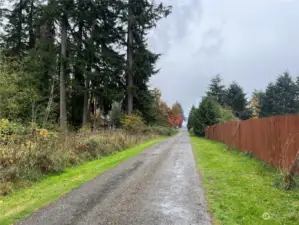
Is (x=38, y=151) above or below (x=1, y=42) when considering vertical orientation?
below

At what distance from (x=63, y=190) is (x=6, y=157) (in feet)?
6.74

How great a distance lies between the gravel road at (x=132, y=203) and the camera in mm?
4922

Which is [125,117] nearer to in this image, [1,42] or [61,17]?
[61,17]

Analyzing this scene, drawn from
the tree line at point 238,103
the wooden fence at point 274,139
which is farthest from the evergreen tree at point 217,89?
the wooden fence at point 274,139

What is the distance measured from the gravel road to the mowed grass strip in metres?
0.30

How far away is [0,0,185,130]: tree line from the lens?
24859mm

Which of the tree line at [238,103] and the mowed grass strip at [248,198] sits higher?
the tree line at [238,103]

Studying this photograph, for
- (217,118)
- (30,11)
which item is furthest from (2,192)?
(217,118)

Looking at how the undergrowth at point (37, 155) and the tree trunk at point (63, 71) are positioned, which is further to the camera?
the tree trunk at point (63, 71)

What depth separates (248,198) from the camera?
6.23m

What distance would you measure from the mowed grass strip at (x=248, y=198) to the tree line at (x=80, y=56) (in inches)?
651

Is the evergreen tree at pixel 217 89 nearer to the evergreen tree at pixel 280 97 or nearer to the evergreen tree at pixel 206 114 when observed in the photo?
the evergreen tree at pixel 280 97

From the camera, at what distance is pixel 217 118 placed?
1494 inches

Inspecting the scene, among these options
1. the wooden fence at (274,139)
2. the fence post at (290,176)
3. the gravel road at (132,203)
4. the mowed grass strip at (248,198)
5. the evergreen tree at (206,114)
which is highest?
the evergreen tree at (206,114)
